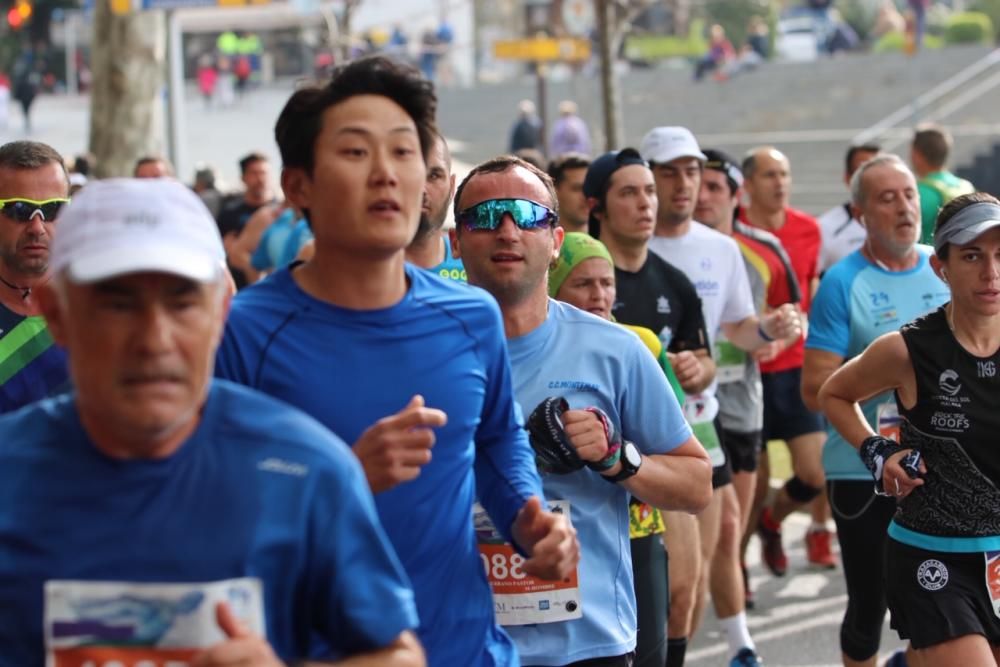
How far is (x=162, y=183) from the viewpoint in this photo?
8.55ft

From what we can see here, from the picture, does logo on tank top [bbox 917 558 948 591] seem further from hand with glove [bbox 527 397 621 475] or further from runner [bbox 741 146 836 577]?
runner [bbox 741 146 836 577]

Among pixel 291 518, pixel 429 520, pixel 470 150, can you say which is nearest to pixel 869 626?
pixel 429 520

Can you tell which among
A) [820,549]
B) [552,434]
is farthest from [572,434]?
[820,549]

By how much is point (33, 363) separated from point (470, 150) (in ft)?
103

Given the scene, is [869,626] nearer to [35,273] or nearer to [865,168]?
[865,168]

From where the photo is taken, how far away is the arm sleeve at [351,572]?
255cm

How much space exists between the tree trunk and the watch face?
17.9 metres

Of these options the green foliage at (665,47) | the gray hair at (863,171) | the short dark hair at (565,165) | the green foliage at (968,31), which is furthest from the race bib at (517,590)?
the green foliage at (665,47)

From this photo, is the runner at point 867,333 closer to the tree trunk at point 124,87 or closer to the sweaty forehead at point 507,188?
the sweaty forehead at point 507,188

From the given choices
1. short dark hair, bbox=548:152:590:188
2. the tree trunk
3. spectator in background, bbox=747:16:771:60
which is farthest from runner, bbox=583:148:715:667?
spectator in background, bbox=747:16:771:60

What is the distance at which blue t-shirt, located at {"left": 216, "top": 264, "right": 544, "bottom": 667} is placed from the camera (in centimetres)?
329

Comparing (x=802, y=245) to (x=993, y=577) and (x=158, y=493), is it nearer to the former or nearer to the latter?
(x=993, y=577)

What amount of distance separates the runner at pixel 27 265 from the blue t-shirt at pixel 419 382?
122cm

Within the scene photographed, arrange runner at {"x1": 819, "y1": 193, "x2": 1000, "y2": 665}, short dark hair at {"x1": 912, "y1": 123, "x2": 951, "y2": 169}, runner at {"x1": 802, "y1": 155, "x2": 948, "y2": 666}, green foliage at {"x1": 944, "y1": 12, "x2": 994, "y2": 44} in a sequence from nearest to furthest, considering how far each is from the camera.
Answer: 1. runner at {"x1": 819, "y1": 193, "x2": 1000, "y2": 665}
2. runner at {"x1": 802, "y1": 155, "x2": 948, "y2": 666}
3. short dark hair at {"x1": 912, "y1": 123, "x2": 951, "y2": 169}
4. green foliage at {"x1": 944, "y1": 12, "x2": 994, "y2": 44}
